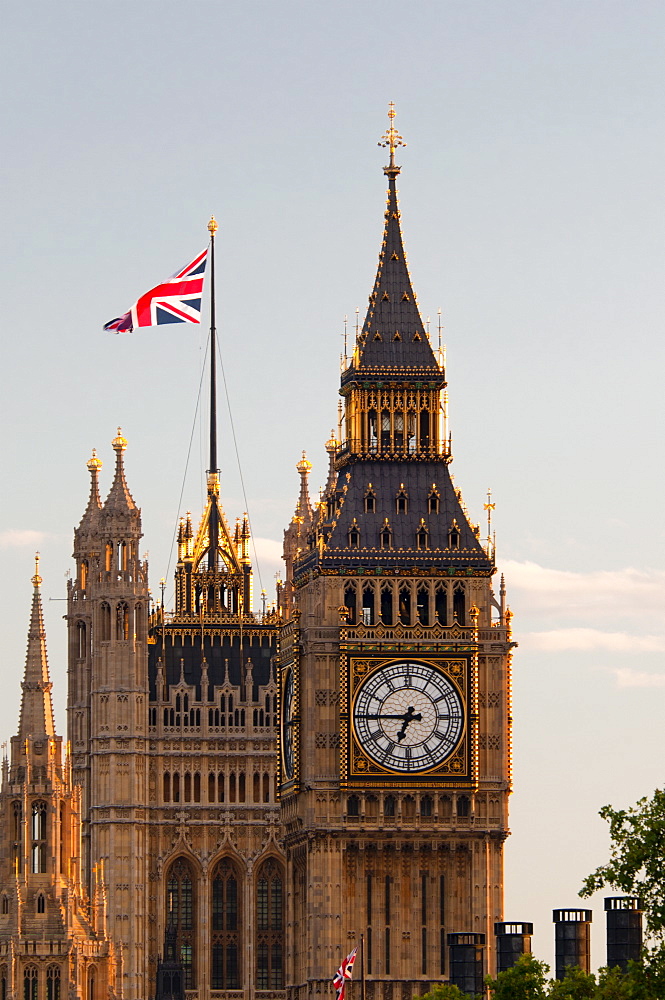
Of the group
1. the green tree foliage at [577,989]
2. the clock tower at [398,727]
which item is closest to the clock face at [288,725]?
the clock tower at [398,727]

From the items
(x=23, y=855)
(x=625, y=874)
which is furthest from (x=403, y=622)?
(x=625, y=874)

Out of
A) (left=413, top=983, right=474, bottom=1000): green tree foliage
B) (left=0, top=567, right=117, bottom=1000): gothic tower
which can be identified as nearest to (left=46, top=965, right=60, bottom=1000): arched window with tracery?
(left=0, top=567, right=117, bottom=1000): gothic tower

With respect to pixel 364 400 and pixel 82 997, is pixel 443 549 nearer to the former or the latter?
pixel 364 400

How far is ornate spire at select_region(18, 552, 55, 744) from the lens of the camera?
603ft

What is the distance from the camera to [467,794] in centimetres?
16525

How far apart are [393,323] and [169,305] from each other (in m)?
20.2

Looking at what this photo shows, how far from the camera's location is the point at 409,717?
538 ft

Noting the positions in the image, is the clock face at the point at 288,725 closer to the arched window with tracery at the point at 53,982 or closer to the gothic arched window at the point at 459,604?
the gothic arched window at the point at 459,604

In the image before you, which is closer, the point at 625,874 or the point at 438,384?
the point at 625,874

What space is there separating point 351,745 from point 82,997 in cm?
2107

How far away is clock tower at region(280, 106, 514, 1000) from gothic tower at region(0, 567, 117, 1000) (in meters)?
14.7

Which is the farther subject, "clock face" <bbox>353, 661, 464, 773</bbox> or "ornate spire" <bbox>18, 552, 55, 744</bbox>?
"ornate spire" <bbox>18, 552, 55, 744</bbox>

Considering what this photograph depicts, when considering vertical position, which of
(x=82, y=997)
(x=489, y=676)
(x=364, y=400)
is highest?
(x=364, y=400)

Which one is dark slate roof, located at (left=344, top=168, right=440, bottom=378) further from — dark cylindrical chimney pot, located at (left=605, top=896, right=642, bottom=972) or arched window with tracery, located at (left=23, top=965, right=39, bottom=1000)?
dark cylindrical chimney pot, located at (left=605, top=896, right=642, bottom=972)
